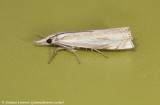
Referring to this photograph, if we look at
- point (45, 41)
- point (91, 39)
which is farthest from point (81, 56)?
point (45, 41)

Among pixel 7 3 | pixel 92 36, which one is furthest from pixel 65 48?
pixel 7 3

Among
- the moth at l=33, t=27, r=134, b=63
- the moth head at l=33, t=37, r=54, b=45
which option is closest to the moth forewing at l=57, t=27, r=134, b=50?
the moth at l=33, t=27, r=134, b=63

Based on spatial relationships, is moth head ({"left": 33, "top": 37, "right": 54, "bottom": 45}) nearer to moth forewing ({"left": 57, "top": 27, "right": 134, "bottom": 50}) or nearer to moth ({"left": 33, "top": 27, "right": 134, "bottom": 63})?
moth ({"left": 33, "top": 27, "right": 134, "bottom": 63})

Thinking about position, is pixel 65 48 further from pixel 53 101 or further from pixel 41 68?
pixel 53 101

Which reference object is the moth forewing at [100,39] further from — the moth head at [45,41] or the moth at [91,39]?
the moth head at [45,41]

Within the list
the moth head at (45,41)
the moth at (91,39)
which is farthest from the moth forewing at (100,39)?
the moth head at (45,41)
